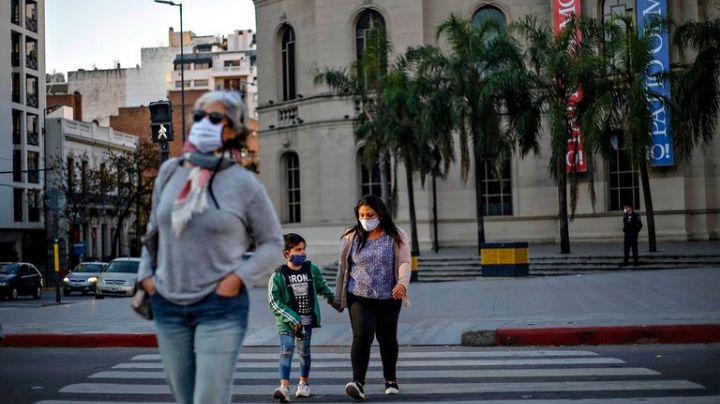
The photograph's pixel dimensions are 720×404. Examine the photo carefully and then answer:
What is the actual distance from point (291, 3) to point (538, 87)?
48.4 ft

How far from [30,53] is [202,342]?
7259 cm

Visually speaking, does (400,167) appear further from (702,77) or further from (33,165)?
(33,165)

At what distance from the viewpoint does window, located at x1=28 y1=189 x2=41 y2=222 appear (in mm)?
71250

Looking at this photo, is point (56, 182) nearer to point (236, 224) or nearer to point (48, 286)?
point (48, 286)

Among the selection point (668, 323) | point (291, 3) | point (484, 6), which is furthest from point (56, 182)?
point (668, 323)

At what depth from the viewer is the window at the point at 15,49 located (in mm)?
71562

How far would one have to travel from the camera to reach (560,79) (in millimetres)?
33031

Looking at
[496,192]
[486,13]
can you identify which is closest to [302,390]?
[496,192]

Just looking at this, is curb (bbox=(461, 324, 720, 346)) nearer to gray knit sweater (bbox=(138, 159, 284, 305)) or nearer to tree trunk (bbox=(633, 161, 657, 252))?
gray knit sweater (bbox=(138, 159, 284, 305))

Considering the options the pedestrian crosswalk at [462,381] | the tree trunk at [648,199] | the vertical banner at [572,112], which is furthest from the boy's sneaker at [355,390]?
the tree trunk at [648,199]

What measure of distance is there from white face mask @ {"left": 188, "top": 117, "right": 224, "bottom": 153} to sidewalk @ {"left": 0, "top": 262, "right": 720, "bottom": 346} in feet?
34.5

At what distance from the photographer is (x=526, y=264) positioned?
2978 centimetres

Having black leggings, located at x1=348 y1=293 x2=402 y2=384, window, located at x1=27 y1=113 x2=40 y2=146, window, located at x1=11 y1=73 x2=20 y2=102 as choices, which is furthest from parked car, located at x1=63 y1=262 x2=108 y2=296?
black leggings, located at x1=348 y1=293 x2=402 y2=384

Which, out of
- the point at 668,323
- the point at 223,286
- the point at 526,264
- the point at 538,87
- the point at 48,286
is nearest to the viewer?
the point at 223,286
